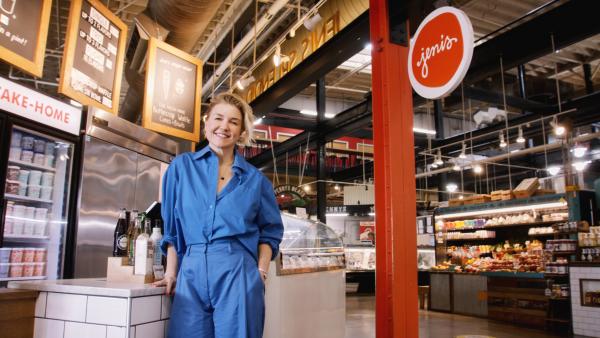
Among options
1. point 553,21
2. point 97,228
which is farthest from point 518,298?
point 97,228

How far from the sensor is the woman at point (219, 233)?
1777 mm

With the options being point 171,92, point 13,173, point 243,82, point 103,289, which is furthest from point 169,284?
point 243,82

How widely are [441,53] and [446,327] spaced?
568 cm

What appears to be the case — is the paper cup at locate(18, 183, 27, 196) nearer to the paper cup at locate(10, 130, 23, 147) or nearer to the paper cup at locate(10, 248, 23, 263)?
the paper cup at locate(10, 130, 23, 147)

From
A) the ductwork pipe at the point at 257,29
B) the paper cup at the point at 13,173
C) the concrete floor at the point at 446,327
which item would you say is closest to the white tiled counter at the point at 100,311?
the paper cup at the point at 13,173

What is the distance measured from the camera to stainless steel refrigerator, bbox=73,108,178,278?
477cm

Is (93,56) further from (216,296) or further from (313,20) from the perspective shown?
(216,296)

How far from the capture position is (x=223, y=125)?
2.05m

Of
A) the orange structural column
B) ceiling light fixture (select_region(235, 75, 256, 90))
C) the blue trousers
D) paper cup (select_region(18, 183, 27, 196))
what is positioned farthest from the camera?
ceiling light fixture (select_region(235, 75, 256, 90))

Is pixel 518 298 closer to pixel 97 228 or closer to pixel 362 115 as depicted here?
pixel 362 115

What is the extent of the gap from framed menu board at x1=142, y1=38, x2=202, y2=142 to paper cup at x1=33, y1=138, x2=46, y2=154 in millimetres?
1370

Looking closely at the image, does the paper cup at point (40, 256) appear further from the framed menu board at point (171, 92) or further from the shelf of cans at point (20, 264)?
the framed menu board at point (171, 92)

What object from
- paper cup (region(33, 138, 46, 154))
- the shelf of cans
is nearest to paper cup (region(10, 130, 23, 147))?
paper cup (region(33, 138, 46, 154))

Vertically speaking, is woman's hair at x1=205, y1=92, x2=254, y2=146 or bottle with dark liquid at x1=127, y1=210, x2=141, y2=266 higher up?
woman's hair at x1=205, y1=92, x2=254, y2=146
